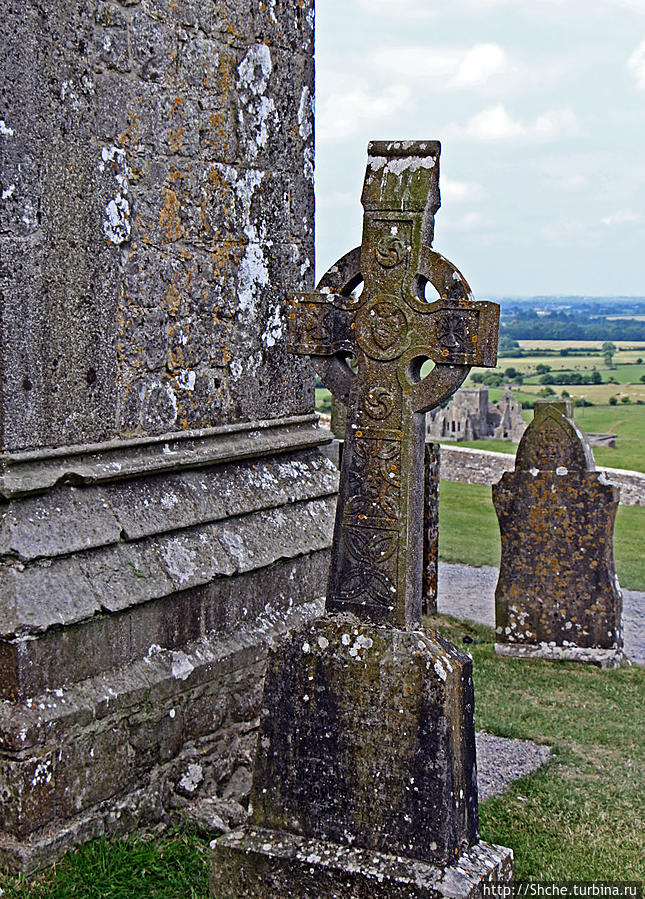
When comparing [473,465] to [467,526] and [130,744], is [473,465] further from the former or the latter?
[130,744]

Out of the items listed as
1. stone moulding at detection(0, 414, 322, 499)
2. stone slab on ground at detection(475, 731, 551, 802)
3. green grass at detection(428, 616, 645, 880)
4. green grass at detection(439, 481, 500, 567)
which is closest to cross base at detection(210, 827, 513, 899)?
green grass at detection(428, 616, 645, 880)

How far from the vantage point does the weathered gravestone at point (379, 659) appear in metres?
4.16

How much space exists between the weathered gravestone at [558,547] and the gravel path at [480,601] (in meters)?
1.11

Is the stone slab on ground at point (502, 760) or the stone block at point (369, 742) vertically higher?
the stone block at point (369, 742)

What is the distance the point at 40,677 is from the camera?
4574mm

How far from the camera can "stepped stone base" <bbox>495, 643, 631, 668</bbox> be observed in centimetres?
956

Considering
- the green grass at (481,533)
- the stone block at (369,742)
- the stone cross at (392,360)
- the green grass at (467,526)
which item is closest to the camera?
the stone block at (369,742)

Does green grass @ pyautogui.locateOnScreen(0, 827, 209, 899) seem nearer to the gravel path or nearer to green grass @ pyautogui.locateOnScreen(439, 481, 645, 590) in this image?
the gravel path

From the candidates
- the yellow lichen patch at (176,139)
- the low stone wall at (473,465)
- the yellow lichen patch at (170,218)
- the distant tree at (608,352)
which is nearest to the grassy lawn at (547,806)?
the yellow lichen patch at (170,218)

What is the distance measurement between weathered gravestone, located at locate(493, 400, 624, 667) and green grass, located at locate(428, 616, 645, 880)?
0.27 m

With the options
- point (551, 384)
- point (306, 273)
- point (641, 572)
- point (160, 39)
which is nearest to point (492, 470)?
point (641, 572)

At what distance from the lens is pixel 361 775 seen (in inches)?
168

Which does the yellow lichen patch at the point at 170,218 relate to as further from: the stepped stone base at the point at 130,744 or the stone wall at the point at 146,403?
the stepped stone base at the point at 130,744

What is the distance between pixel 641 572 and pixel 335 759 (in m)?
11.6
